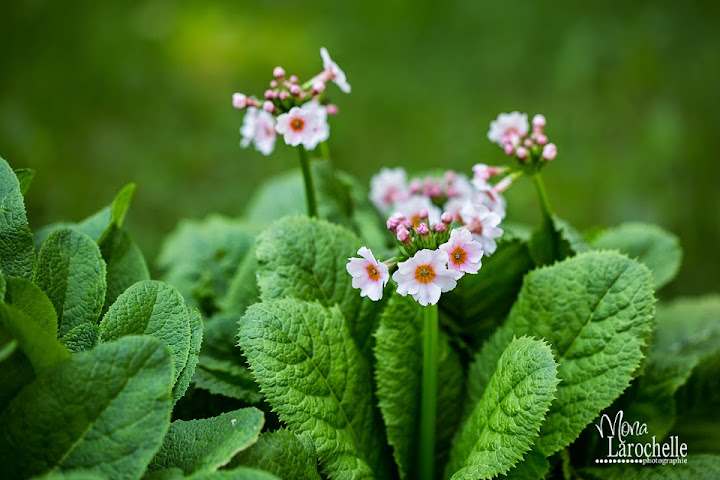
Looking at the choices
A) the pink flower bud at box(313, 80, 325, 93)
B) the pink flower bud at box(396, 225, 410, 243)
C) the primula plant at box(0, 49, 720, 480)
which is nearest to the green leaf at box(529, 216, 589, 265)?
the primula plant at box(0, 49, 720, 480)

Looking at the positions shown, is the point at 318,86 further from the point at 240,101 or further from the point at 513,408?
the point at 513,408

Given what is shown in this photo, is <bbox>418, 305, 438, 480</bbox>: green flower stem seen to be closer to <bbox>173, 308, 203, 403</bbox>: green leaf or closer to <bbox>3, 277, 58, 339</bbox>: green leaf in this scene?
<bbox>173, 308, 203, 403</bbox>: green leaf

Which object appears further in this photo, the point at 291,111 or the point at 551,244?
the point at 551,244

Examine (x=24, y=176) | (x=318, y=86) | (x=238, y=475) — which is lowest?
(x=238, y=475)

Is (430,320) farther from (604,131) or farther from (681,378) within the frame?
(604,131)

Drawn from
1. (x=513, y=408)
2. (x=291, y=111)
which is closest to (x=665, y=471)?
(x=513, y=408)

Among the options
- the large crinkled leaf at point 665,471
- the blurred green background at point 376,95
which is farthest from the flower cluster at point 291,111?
the blurred green background at point 376,95
